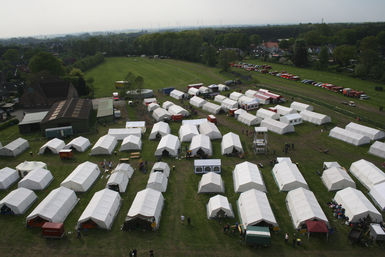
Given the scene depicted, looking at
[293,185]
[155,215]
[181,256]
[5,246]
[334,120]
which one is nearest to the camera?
[181,256]

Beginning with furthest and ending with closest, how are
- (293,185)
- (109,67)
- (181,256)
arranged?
(109,67) < (293,185) < (181,256)

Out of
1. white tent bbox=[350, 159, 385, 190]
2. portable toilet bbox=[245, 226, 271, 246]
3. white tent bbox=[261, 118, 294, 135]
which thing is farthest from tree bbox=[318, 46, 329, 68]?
portable toilet bbox=[245, 226, 271, 246]

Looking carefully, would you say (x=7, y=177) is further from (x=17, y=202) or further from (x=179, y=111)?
(x=179, y=111)

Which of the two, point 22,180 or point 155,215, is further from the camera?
point 22,180

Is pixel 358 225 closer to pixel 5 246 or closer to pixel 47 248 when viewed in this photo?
pixel 47 248

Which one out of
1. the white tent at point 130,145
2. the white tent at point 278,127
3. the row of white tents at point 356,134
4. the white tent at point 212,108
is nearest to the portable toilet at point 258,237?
the white tent at point 130,145

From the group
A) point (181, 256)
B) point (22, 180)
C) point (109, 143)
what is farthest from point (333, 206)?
point (22, 180)

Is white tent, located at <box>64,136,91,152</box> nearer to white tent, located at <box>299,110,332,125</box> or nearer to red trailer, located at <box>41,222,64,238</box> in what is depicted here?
red trailer, located at <box>41,222,64,238</box>
